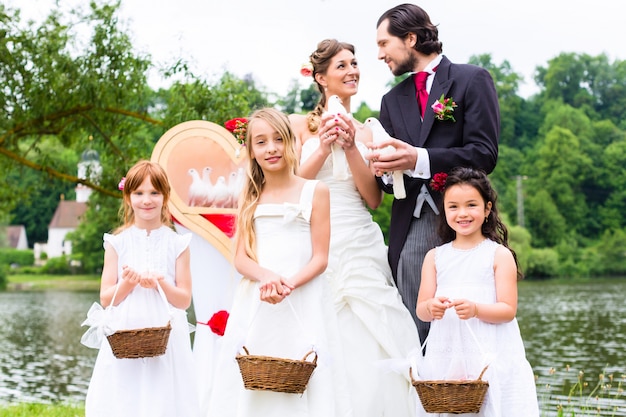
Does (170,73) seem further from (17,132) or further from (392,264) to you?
(392,264)

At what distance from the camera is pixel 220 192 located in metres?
6.51

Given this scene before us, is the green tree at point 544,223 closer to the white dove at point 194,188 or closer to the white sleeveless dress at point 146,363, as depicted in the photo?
the white dove at point 194,188

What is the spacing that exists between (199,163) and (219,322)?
125 cm

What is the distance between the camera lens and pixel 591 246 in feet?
209

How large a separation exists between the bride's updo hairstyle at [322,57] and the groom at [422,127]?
50 cm

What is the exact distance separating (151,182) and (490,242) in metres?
2.03

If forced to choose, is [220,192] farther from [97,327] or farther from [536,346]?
[536,346]

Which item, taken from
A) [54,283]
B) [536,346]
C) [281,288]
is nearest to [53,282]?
[54,283]

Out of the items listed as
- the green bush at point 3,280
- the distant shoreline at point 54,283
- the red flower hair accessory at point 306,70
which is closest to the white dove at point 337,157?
the red flower hair accessory at point 306,70

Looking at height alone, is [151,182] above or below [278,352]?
above

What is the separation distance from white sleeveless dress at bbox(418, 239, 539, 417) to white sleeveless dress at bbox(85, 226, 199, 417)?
1600 mm

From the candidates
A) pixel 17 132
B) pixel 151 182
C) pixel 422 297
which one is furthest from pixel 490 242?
pixel 17 132

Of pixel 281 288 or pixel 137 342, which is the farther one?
pixel 137 342

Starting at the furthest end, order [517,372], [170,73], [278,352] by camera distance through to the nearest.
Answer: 1. [170,73]
2. [278,352]
3. [517,372]
